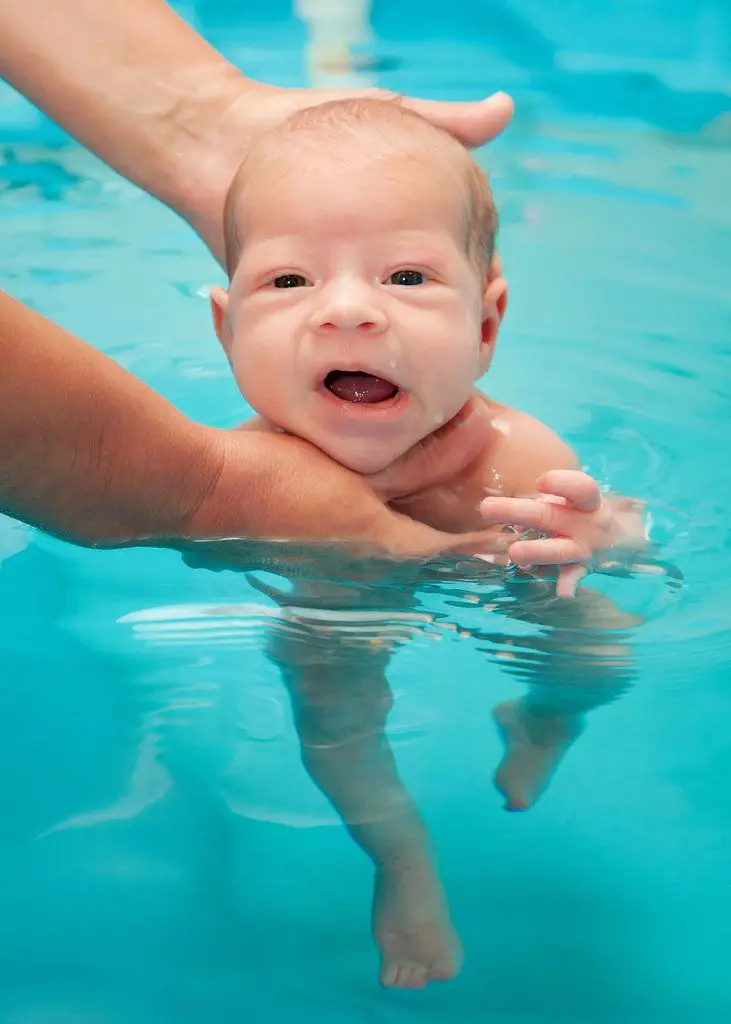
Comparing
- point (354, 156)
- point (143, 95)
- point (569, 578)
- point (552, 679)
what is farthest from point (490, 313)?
point (143, 95)

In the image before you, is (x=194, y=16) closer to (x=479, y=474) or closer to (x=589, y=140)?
(x=589, y=140)

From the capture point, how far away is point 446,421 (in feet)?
4.86

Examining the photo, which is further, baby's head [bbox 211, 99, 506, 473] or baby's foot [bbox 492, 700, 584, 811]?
baby's head [bbox 211, 99, 506, 473]

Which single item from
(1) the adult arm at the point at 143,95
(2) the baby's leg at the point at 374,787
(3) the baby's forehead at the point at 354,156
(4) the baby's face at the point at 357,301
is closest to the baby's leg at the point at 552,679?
(2) the baby's leg at the point at 374,787

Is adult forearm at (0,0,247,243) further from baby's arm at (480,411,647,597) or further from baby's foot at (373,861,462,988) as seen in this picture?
baby's foot at (373,861,462,988)

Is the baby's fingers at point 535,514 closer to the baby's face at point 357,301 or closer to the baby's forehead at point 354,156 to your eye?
the baby's face at point 357,301

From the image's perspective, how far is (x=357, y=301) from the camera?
4.34 feet

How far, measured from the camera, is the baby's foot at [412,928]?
3.38ft

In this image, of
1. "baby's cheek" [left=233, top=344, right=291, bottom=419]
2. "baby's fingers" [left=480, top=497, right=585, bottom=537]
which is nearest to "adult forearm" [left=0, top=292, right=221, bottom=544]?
"baby's cheek" [left=233, top=344, right=291, bottom=419]

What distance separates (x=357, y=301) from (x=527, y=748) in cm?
49

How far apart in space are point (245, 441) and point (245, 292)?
21cm

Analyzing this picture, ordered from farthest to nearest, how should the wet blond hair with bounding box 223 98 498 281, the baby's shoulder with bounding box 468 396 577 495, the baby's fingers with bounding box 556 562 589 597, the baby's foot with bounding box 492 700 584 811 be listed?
the baby's shoulder with bounding box 468 396 577 495
the wet blond hair with bounding box 223 98 498 281
the baby's fingers with bounding box 556 562 589 597
the baby's foot with bounding box 492 700 584 811

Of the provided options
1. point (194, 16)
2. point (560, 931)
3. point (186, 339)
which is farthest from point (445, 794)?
point (194, 16)

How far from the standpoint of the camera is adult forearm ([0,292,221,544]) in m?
1.00
